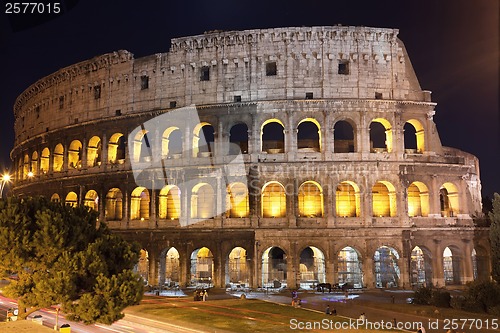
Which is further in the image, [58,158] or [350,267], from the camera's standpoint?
[58,158]

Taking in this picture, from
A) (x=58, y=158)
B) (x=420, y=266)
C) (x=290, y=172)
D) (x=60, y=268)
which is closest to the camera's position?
(x=60, y=268)

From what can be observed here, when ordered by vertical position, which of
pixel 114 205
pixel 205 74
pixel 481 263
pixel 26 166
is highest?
pixel 205 74

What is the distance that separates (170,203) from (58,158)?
12577mm

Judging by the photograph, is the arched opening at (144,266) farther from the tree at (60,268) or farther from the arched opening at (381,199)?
the tree at (60,268)

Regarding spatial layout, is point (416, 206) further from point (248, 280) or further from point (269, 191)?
point (248, 280)

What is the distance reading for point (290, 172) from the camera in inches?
1240

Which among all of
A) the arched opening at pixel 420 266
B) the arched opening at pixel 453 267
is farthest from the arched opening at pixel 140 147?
the arched opening at pixel 453 267

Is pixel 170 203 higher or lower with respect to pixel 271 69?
lower

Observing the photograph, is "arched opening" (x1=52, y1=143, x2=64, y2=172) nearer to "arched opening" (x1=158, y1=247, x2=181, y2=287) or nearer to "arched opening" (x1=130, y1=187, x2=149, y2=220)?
"arched opening" (x1=130, y1=187, x2=149, y2=220)

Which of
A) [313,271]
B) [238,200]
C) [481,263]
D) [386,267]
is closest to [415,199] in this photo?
[386,267]

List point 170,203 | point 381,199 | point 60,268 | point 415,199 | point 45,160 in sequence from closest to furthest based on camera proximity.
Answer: point 60,268 → point 381,199 → point 415,199 → point 170,203 → point 45,160

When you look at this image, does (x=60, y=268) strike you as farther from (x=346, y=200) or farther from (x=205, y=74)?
(x=346, y=200)

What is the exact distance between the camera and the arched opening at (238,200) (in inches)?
1296

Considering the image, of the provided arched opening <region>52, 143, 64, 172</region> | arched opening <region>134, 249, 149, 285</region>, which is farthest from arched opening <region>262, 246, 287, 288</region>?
arched opening <region>52, 143, 64, 172</region>
